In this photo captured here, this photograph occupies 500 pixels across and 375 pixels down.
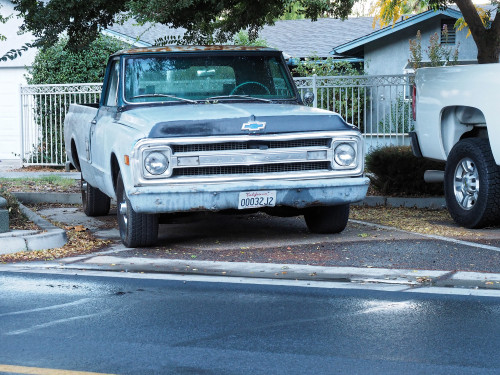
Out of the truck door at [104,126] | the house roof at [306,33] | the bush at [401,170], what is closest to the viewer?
the truck door at [104,126]

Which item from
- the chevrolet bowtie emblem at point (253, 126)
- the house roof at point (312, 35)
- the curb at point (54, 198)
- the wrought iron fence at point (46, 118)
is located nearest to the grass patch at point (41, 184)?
the curb at point (54, 198)

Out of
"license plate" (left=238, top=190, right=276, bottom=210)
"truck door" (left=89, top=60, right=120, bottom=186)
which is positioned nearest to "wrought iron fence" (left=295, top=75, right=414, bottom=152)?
"truck door" (left=89, top=60, right=120, bottom=186)

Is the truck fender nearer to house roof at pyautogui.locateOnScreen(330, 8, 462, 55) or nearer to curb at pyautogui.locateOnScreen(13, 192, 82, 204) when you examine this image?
curb at pyautogui.locateOnScreen(13, 192, 82, 204)

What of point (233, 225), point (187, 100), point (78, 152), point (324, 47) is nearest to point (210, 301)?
point (187, 100)

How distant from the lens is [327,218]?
10.1 metres

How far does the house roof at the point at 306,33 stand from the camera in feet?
95.7

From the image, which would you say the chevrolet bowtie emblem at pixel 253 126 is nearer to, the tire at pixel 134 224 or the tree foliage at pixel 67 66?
the tire at pixel 134 224

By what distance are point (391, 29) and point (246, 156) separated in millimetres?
18515

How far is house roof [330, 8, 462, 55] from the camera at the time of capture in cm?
2600

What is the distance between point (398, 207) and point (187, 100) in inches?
164

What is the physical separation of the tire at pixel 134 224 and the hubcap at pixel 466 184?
3.59 meters

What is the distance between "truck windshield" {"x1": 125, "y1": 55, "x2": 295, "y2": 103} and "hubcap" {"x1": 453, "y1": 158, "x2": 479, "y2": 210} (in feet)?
6.84

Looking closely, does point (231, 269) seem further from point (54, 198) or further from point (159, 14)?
point (54, 198)

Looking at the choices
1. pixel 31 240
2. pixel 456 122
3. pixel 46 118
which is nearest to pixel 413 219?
pixel 456 122
